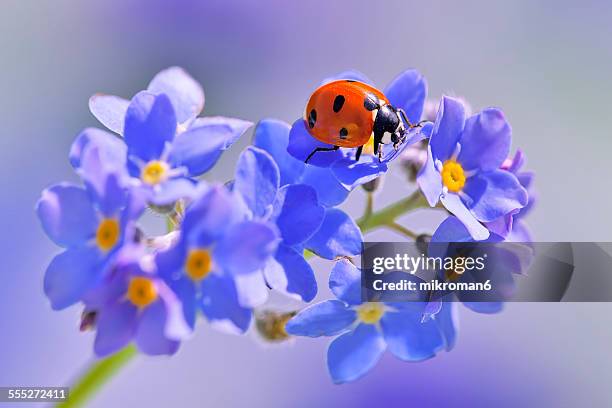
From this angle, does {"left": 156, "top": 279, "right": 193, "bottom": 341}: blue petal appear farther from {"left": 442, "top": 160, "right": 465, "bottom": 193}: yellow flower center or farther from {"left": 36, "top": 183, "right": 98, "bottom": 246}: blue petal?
{"left": 442, "top": 160, "right": 465, "bottom": 193}: yellow flower center

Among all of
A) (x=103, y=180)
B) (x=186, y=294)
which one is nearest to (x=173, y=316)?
(x=186, y=294)

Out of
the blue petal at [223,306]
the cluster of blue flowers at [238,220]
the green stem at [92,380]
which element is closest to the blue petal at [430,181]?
the cluster of blue flowers at [238,220]

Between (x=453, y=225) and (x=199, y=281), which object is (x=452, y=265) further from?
(x=199, y=281)

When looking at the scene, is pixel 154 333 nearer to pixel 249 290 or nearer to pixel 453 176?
pixel 249 290

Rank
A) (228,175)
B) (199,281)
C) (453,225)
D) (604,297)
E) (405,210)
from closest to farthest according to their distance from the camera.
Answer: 1. (199,281)
2. (453,225)
3. (405,210)
4. (604,297)
5. (228,175)

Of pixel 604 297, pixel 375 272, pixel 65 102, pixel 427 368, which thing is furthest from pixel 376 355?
pixel 65 102

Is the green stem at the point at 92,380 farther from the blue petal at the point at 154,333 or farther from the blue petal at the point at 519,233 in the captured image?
the blue petal at the point at 519,233
